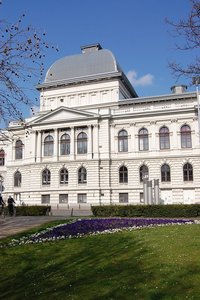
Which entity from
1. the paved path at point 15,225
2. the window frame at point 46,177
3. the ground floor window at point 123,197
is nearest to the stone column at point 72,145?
the window frame at point 46,177

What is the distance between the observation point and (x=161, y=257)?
33.2ft

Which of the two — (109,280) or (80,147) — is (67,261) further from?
(80,147)

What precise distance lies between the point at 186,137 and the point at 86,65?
26528mm

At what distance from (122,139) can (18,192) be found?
65.5 feet

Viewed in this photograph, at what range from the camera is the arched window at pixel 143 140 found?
52781 mm

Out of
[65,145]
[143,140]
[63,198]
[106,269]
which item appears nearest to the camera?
[106,269]

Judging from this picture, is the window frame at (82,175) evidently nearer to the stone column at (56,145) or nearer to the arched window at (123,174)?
the stone column at (56,145)

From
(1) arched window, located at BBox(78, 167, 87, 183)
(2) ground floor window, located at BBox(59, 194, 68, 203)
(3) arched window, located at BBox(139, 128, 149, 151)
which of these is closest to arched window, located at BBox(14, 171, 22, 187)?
(2) ground floor window, located at BBox(59, 194, 68, 203)

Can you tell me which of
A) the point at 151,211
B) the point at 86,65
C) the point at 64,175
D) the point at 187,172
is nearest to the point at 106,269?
the point at 151,211

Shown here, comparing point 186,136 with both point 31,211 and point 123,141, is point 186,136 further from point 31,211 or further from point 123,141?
point 31,211

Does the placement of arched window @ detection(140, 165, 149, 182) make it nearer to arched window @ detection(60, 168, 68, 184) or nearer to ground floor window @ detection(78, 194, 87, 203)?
ground floor window @ detection(78, 194, 87, 203)

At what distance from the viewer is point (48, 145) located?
188 ft

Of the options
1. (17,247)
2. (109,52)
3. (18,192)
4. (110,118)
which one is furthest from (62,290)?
→ (109,52)

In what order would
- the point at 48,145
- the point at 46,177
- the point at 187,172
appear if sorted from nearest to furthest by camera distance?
the point at 187,172 → the point at 46,177 → the point at 48,145
